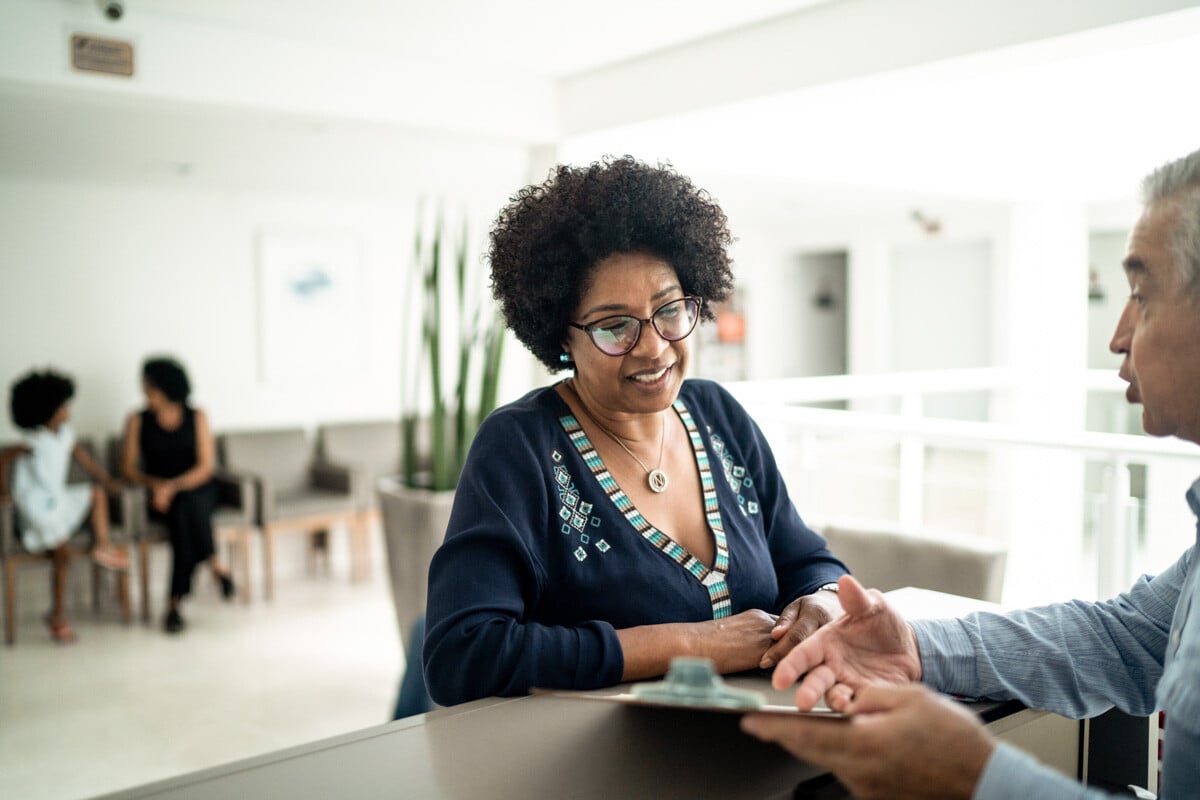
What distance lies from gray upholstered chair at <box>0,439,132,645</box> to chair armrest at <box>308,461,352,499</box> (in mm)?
1377

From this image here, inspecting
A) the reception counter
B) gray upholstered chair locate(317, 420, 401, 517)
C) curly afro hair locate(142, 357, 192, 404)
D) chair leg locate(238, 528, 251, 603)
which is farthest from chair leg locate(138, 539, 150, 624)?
the reception counter

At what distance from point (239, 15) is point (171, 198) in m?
3.70

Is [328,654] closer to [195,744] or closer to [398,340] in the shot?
[195,744]

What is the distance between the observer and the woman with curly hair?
4.19 ft

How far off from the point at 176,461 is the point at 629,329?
16.6ft

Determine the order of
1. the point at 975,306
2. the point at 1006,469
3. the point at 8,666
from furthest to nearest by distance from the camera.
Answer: the point at 975,306
the point at 1006,469
the point at 8,666

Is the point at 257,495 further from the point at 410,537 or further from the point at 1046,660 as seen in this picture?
the point at 1046,660

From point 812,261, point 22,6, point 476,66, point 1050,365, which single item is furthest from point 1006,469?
point 22,6

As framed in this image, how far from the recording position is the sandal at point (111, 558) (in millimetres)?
5371

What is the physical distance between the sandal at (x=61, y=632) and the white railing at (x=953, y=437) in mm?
3850

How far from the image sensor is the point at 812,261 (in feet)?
35.5

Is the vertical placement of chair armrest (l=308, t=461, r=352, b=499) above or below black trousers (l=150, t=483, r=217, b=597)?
above

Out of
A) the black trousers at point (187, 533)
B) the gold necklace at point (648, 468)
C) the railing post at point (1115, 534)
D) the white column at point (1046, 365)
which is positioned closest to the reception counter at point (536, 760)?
the gold necklace at point (648, 468)

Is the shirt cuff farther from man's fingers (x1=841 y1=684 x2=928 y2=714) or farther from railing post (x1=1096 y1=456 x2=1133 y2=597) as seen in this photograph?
railing post (x1=1096 y1=456 x2=1133 y2=597)
